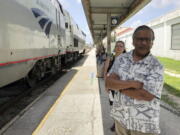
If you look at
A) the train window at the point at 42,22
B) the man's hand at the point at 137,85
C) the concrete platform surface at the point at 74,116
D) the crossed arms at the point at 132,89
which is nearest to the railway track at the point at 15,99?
→ the concrete platform surface at the point at 74,116

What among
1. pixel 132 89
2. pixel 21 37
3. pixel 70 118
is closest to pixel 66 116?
pixel 70 118

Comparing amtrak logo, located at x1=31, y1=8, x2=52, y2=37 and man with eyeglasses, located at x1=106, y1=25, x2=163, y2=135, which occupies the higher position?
amtrak logo, located at x1=31, y1=8, x2=52, y2=37

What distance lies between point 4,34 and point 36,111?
2.15 meters

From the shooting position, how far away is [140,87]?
184cm

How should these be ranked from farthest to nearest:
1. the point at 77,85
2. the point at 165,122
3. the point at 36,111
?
the point at 77,85
the point at 36,111
the point at 165,122

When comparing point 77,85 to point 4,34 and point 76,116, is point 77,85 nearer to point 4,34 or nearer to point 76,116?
point 76,116

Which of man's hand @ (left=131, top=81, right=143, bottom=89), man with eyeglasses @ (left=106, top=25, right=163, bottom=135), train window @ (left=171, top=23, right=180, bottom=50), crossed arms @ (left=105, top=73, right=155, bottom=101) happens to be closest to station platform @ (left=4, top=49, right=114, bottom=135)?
man with eyeglasses @ (left=106, top=25, right=163, bottom=135)

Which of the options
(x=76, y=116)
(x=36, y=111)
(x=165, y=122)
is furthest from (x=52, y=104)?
(x=165, y=122)

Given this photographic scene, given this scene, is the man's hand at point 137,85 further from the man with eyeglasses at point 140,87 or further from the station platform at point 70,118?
the station platform at point 70,118

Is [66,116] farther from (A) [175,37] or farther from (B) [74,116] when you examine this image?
(A) [175,37]

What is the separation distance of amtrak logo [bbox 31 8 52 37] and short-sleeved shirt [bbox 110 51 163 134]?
14.7ft

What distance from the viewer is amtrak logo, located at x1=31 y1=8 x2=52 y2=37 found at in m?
5.92

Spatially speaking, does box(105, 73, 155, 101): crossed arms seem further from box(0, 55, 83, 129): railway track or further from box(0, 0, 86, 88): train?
box(0, 55, 83, 129): railway track

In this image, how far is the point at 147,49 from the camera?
1.92 metres
